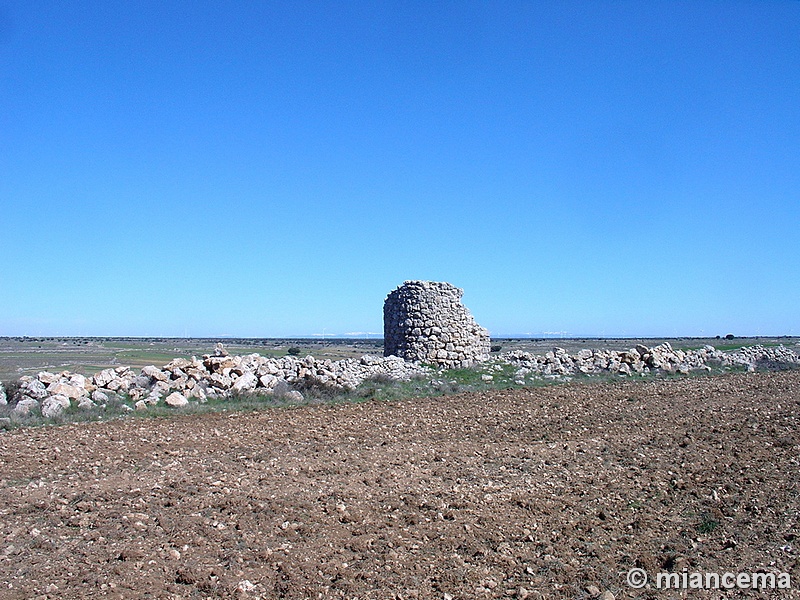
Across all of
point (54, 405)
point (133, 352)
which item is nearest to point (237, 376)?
point (54, 405)

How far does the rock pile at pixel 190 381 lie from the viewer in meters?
14.7

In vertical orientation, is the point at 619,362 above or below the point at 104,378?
below

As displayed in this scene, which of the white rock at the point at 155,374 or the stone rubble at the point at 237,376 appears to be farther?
the white rock at the point at 155,374

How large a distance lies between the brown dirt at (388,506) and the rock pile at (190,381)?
227 cm

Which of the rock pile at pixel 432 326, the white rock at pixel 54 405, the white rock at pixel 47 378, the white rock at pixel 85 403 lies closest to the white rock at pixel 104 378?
the white rock at pixel 47 378

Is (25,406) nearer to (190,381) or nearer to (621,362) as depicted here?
(190,381)

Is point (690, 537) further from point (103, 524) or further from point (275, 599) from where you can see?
point (103, 524)

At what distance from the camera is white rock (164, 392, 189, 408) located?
48.2ft

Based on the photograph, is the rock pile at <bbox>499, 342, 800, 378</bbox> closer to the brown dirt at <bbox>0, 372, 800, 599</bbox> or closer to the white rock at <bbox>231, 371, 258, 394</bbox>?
the white rock at <bbox>231, 371, 258, 394</bbox>

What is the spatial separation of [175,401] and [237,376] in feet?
9.04

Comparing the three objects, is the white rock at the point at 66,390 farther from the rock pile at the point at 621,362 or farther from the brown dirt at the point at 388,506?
the rock pile at the point at 621,362

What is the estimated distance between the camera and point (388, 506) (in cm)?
740

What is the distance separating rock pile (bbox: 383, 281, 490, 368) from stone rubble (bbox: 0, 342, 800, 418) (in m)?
0.77

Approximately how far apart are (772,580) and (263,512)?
17.5 feet
